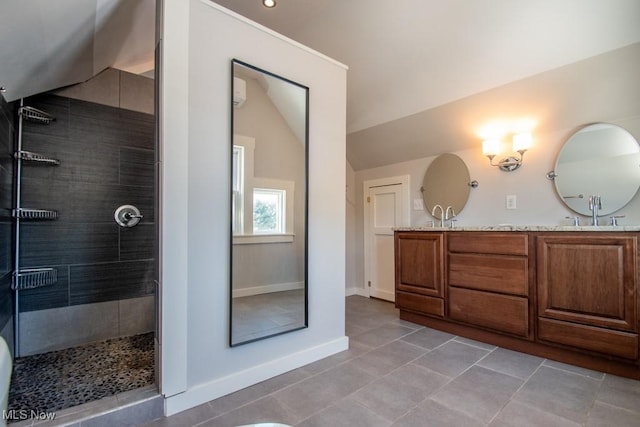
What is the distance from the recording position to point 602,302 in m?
2.00

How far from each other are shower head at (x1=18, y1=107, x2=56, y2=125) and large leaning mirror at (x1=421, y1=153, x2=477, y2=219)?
348 cm

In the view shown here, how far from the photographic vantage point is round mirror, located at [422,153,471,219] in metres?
3.27

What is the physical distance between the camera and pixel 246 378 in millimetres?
1841

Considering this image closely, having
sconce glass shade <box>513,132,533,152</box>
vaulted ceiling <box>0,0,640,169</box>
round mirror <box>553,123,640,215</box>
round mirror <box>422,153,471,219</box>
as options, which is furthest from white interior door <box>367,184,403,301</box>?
round mirror <box>553,123,640,215</box>

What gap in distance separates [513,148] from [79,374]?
3.68m

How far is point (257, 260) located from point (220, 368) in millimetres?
658

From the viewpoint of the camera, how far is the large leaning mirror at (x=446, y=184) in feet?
10.7

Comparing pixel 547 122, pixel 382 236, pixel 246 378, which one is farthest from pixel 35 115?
pixel 547 122

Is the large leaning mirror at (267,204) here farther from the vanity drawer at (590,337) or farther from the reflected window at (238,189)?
the vanity drawer at (590,337)

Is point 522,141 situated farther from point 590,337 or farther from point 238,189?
point 238,189

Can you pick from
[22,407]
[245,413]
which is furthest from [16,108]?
[245,413]

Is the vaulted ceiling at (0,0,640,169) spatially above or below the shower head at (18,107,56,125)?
above

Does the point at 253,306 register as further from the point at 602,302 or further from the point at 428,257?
the point at 602,302

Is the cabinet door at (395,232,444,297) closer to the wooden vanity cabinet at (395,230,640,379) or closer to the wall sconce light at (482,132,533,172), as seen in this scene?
the wooden vanity cabinet at (395,230,640,379)
